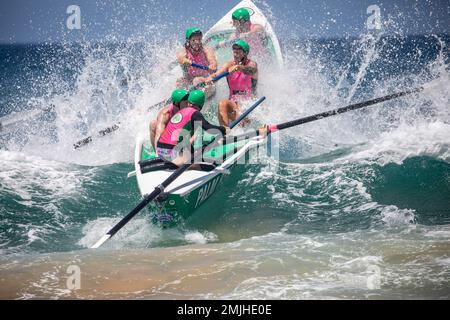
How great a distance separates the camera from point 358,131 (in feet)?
A: 42.0

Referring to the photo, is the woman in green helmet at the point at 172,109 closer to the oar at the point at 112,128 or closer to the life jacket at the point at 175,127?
the life jacket at the point at 175,127

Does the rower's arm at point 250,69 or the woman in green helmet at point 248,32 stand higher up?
the woman in green helmet at point 248,32

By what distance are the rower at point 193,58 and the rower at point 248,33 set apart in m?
1.69

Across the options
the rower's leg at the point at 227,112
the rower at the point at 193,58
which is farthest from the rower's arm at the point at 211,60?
the rower's leg at the point at 227,112

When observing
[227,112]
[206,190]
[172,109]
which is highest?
[227,112]

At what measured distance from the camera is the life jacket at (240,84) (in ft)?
33.0

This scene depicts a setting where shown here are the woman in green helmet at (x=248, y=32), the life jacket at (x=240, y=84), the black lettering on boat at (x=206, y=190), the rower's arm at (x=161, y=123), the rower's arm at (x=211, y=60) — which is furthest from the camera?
the woman in green helmet at (x=248, y=32)

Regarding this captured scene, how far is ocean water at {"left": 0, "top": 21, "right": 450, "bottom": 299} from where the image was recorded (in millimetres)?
5504

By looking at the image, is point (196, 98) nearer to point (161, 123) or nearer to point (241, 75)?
point (161, 123)

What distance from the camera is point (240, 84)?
10.1 m

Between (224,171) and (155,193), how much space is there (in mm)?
1398

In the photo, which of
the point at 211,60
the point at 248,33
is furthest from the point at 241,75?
the point at 248,33

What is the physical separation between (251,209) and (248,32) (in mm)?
5789
